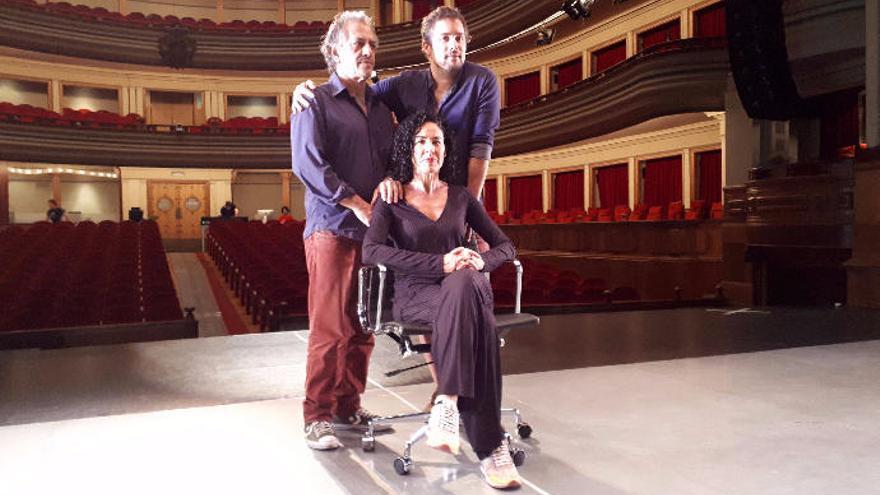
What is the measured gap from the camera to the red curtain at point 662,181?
36.1 feet

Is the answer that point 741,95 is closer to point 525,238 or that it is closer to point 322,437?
point 525,238

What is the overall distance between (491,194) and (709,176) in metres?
5.55

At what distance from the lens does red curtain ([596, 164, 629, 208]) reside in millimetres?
11961

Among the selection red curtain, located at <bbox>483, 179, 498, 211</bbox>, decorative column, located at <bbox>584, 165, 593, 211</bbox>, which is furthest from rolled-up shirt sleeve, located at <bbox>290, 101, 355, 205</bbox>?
red curtain, located at <bbox>483, 179, 498, 211</bbox>

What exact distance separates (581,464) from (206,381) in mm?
1610

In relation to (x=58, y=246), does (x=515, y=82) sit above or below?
above

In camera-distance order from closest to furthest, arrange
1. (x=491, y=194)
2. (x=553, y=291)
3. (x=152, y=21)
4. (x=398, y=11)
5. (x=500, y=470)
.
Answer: (x=500, y=470)
(x=553, y=291)
(x=152, y=21)
(x=491, y=194)
(x=398, y=11)

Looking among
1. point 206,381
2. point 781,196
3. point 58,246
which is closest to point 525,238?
point 781,196

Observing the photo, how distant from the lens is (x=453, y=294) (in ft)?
5.46

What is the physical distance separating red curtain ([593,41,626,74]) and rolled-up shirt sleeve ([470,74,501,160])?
1027cm

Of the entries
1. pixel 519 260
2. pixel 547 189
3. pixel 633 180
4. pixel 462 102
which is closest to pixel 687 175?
pixel 633 180

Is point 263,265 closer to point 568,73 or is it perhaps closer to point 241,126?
point 568,73

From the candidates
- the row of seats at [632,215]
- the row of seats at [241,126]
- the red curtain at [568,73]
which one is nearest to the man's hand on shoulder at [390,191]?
the row of seats at [632,215]

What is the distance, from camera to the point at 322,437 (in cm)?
190
